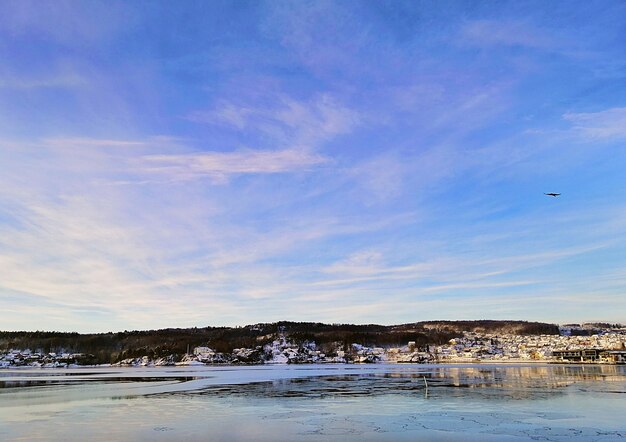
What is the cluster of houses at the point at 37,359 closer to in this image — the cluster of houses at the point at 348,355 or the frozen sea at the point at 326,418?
the cluster of houses at the point at 348,355

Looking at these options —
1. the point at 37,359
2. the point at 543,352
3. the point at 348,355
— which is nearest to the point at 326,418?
the point at 348,355

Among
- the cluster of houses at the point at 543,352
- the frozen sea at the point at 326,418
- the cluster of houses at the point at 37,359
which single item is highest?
the frozen sea at the point at 326,418

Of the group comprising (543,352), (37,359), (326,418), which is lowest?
(37,359)

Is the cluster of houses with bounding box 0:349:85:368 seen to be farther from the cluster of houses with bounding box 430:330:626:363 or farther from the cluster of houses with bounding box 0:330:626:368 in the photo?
the cluster of houses with bounding box 430:330:626:363

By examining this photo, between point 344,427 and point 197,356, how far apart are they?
16552 centimetres

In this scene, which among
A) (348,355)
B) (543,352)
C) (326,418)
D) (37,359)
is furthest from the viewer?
(348,355)

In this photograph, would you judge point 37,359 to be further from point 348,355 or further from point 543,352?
point 543,352

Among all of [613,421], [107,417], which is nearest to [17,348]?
[107,417]

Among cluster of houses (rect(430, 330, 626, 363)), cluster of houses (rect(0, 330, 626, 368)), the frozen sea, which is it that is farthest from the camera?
cluster of houses (rect(0, 330, 626, 368))

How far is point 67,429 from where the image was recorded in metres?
15.8

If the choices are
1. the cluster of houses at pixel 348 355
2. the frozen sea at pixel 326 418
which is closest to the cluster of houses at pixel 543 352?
the cluster of houses at pixel 348 355

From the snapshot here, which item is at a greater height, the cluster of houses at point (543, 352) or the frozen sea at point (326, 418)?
the frozen sea at point (326, 418)

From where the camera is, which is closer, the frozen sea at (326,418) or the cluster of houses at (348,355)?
the frozen sea at (326,418)

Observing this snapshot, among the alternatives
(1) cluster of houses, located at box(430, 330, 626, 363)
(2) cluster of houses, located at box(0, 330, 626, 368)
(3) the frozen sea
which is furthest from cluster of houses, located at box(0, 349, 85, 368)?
(3) the frozen sea
